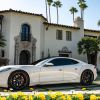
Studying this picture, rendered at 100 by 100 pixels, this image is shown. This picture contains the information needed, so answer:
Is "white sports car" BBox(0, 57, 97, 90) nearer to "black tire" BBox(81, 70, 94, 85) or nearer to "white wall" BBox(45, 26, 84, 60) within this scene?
"black tire" BBox(81, 70, 94, 85)

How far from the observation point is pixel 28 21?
2772 centimetres

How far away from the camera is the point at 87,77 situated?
1391cm

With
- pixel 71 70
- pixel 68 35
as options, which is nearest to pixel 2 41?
pixel 68 35

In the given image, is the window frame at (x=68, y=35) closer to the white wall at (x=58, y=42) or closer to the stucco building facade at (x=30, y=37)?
the stucco building facade at (x=30, y=37)

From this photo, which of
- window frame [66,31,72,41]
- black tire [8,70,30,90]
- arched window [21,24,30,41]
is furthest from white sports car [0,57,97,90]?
window frame [66,31,72,41]

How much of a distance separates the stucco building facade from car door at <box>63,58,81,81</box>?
13.6m

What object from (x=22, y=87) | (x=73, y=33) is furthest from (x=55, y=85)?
(x=73, y=33)

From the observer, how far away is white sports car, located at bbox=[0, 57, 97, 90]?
38.3 feet

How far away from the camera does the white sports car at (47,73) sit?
1166cm

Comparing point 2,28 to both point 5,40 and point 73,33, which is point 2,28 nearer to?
point 5,40

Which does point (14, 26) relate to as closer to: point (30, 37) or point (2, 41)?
point (2, 41)

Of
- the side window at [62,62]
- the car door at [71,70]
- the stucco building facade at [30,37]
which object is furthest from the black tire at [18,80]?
the stucco building facade at [30,37]

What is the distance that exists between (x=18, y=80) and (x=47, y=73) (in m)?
1.40

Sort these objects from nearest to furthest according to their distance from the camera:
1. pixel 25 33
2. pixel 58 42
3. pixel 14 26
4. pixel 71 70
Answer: pixel 71 70 → pixel 14 26 → pixel 25 33 → pixel 58 42
